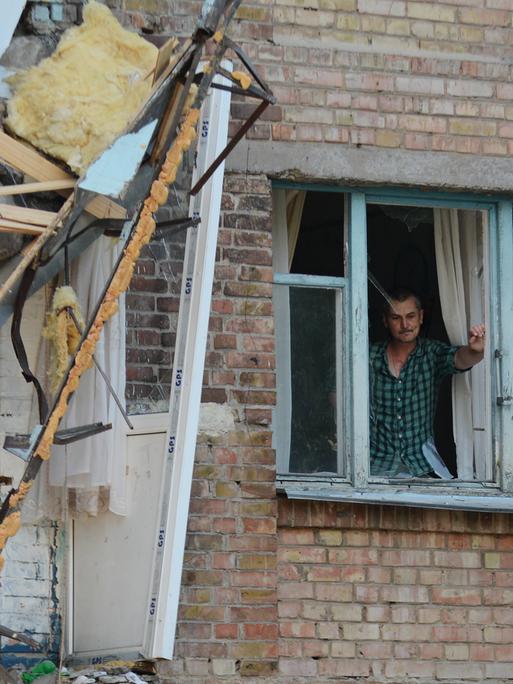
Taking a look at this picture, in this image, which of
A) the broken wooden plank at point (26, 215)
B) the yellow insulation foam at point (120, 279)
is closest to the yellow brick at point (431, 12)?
the yellow insulation foam at point (120, 279)

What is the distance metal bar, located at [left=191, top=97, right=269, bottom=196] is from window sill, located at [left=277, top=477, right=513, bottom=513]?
1.51 meters

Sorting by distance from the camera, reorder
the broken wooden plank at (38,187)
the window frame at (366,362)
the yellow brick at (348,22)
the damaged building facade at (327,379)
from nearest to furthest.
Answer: the broken wooden plank at (38,187), the damaged building facade at (327,379), the window frame at (366,362), the yellow brick at (348,22)

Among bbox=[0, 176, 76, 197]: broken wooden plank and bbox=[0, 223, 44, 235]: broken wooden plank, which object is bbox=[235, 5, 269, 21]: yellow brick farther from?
bbox=[0, 223, 44, 235]: broken wooden plank

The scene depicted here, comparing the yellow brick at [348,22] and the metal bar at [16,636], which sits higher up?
the yellow brick at [348,22]

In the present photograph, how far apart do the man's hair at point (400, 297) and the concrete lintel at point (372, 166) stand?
1.74ft

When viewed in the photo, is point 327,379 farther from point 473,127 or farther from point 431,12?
point 431,12

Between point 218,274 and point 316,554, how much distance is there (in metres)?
1.35

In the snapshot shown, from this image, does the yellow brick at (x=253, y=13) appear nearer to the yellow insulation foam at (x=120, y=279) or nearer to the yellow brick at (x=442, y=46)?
the yellow brick at (x=442, y=46)

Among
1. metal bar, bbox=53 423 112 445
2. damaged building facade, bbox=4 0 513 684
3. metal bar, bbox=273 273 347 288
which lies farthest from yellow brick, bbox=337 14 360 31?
metal bar, bbox=53 423 112 445

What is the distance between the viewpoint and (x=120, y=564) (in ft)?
26.6

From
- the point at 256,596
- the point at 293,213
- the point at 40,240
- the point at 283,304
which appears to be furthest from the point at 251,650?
the point at 40,240

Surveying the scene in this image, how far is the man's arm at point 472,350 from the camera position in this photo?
912 cm

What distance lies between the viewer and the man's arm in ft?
29.9

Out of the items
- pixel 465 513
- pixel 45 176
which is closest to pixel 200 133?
pixel 45 176
